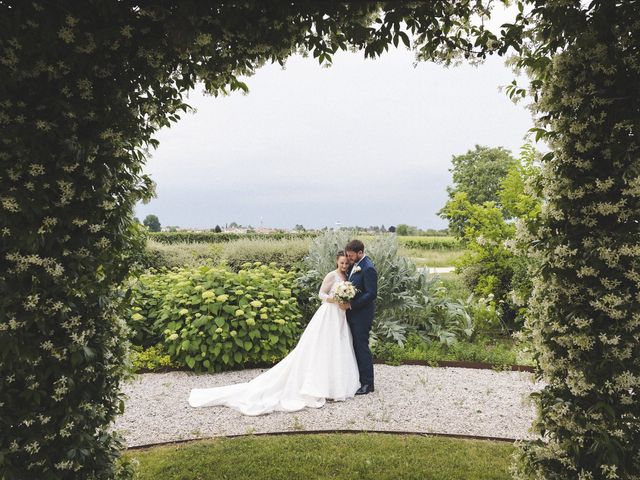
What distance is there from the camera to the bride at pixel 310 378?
19.6 ft

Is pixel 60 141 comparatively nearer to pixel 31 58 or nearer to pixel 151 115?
pixel 31 58

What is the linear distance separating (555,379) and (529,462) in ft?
2.06

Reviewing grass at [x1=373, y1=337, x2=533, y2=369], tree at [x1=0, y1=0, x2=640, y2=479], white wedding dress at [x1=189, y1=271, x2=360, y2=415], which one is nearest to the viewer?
tree at [x1=0, y1=0, x2=640, y2=479]

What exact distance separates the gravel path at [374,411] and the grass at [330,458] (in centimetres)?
37

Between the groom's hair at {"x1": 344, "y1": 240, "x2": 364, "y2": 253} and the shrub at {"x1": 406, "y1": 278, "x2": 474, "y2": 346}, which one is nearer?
the groom's hair at {"x1": 344, "y1": 240, "x2": 364, "y2": 253}

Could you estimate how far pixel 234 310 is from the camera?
23.9 ft

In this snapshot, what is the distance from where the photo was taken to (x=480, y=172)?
41719mm

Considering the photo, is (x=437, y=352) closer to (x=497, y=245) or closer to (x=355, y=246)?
(x=355, y=246)

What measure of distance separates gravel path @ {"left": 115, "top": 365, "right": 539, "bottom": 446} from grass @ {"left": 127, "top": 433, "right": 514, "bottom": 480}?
1.22 feet

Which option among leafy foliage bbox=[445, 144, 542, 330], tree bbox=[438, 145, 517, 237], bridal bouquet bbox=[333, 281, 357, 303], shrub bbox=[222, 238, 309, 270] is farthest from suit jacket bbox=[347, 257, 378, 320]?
tree bbox=[438, 145, 517, 237]

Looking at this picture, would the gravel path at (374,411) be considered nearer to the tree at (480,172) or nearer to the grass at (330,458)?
the grass at (330,458)

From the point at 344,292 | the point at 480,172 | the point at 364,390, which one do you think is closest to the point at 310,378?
the point at 364,390

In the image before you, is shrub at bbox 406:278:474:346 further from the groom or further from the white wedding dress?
the white wedding dress

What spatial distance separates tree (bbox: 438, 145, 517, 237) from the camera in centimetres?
4025
